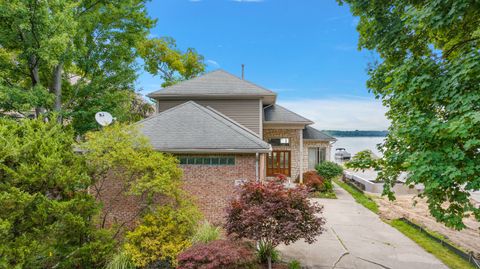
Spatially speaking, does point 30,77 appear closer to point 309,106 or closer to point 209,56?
point 209,56

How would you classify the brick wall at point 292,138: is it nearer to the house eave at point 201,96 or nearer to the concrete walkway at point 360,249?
the house eave at point 201,96

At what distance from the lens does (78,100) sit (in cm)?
1645

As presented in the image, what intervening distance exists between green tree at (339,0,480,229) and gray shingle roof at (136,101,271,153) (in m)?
4.20

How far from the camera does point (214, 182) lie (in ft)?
31.1

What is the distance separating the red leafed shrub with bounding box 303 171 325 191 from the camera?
59.8 ft

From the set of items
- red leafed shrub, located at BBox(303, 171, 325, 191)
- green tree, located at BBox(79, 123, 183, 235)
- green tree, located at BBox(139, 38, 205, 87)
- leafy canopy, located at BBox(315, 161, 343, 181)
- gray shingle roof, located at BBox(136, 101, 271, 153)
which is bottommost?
red leafed shrub, located at BBox(303, 171, 325, 191)

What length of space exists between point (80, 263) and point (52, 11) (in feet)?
38.9

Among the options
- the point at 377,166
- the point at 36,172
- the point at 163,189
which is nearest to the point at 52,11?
the point at 36,172

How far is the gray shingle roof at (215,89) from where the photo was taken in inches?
634

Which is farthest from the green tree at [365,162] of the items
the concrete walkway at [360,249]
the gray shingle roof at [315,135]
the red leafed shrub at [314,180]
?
the gray shingle roof at [315,135]

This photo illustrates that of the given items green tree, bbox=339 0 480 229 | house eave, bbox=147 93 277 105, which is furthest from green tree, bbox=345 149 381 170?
house eave, bbox=147 93 277 105

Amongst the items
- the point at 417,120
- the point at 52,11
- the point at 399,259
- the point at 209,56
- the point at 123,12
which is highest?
the point at 209,56

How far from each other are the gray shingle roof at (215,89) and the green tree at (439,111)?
925 centimetres

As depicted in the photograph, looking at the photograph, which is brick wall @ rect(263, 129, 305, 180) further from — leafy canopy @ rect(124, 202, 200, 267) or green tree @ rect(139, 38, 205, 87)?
green tree @ rect(139, 38, 205, 87)
